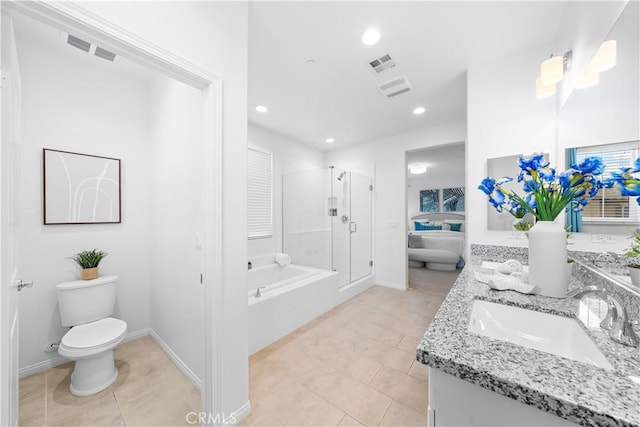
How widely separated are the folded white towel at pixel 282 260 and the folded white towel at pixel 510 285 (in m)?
2.78

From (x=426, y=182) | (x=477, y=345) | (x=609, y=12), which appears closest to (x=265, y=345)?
(x=477, y=345)

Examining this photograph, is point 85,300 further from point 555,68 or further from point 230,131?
point 555,68

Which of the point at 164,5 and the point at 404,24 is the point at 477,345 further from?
the point at 404,24

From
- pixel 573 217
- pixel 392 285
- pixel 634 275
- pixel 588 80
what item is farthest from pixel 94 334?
pixel 392 285

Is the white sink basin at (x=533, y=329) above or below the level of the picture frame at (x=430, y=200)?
below

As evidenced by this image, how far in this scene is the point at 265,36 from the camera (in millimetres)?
Answer: 1790

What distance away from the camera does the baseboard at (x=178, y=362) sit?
5.57ft

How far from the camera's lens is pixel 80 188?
203 cm

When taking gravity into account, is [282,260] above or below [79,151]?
below

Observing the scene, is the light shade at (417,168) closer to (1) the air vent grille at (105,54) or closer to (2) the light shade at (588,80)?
(2) the light shade at (588,80)

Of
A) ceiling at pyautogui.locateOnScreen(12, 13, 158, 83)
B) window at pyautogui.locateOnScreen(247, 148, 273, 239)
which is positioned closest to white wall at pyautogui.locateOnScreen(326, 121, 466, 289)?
window at pyautogui.locateOnScreen(247, 148, 273, 239)

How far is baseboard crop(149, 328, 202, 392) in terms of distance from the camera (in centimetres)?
170

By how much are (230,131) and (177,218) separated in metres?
1.02

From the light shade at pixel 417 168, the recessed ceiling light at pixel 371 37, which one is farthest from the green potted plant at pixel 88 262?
the light shade at pixel 417 168
